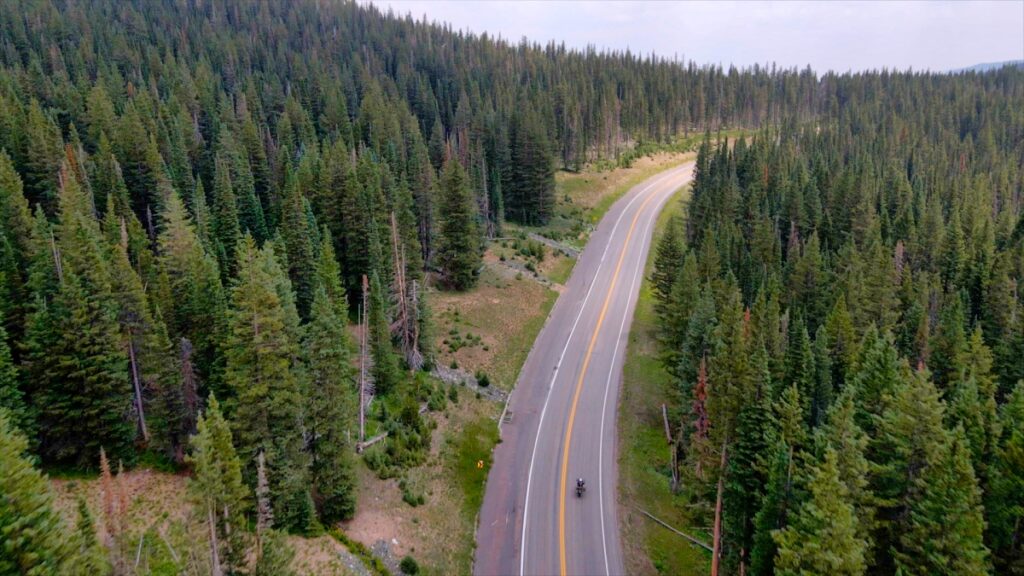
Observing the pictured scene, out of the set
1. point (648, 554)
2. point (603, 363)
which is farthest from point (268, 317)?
point (603, 363)

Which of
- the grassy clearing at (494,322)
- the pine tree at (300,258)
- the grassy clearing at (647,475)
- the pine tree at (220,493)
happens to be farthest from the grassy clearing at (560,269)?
the pine tree at (220,493)

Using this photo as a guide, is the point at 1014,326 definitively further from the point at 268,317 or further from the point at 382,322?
the point at 268,317

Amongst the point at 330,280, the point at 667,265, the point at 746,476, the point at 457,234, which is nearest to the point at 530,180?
the point at 457,234

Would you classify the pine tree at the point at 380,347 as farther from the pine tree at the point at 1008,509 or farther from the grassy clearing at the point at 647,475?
the pine tree at the point at 1008,509

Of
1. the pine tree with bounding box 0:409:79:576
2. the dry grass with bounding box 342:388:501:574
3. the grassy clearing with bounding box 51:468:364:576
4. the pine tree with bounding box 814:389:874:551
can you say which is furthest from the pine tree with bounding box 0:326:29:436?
the pine tree with bounding box 814:389:874:551

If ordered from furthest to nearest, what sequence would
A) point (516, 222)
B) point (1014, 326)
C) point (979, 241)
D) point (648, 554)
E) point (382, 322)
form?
point (516, 222), point (979, 241), point (1014, 326), point (382, 322), point (648, 554)
